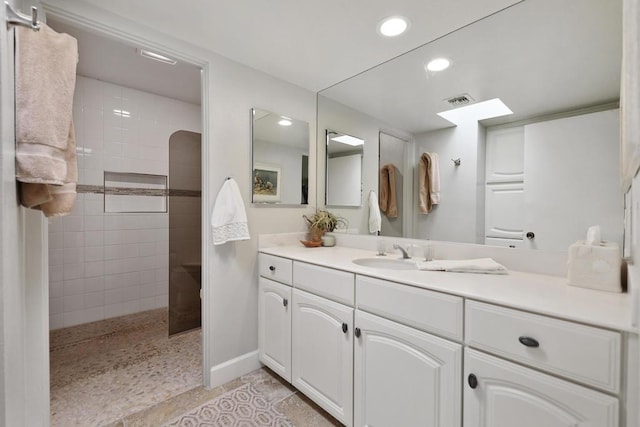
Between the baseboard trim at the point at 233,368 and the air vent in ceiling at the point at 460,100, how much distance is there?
2.12 metres

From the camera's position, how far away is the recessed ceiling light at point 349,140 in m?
2.16

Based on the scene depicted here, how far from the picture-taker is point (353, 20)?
144 centimetres

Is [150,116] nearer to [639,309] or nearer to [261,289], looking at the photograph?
[261,289]

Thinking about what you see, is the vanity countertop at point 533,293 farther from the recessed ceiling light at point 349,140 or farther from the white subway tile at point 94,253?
the white subway tile at point 94,253

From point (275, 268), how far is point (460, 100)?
1534 millimetres

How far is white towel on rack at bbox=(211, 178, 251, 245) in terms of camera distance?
170cm

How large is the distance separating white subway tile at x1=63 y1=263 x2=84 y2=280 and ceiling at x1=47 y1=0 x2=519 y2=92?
2107 mm

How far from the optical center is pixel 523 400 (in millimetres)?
811

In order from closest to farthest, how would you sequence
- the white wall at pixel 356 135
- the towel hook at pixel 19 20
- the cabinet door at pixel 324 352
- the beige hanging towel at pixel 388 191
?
the towel hook at pixel 19 20
the cabinet door at pixel 324 352
the beige hanging towel at pixel 388 191
the white wall at pixel 356 135

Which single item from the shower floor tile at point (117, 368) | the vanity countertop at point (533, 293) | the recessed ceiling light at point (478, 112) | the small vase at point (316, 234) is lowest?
the shower floor tile at point (117, 368)

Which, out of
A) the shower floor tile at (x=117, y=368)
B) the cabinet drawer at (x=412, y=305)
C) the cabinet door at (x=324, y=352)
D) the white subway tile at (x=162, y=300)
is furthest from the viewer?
the white subway tile at (x=162, y=300)

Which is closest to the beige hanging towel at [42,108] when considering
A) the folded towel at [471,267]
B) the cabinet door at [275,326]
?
the cabinet door at [275,326]

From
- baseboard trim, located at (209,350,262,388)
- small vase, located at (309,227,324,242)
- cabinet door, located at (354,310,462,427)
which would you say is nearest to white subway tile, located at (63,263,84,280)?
baseboard trim, located at (209,350,262,388)

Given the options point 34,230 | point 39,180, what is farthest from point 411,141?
point 34,230
